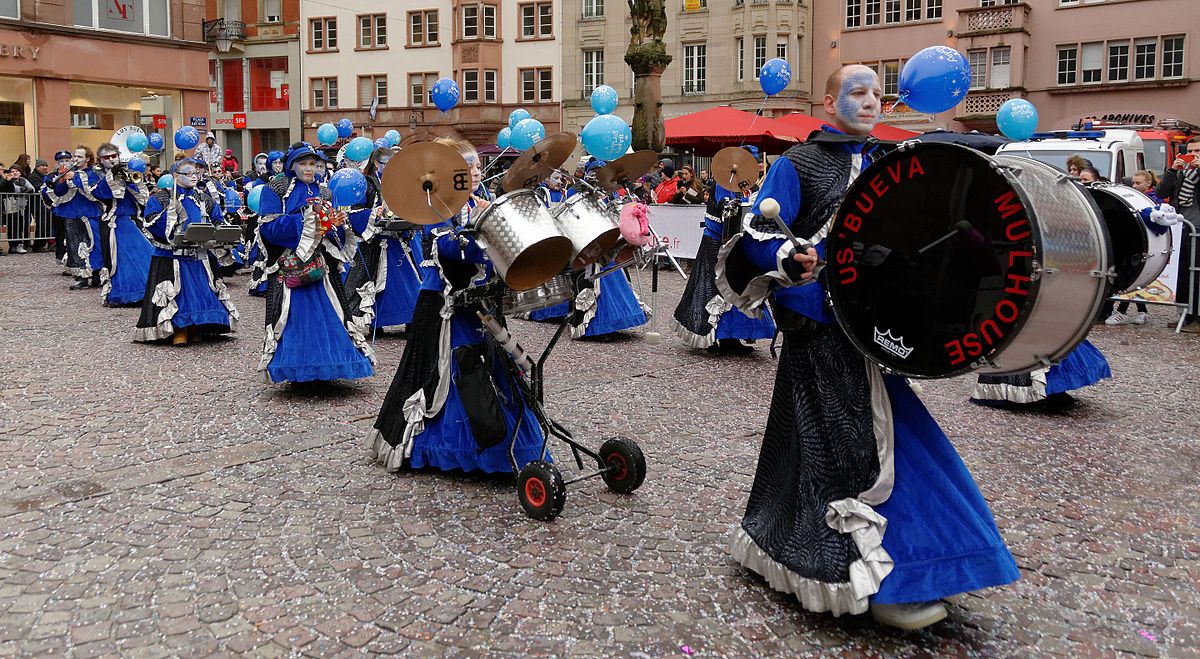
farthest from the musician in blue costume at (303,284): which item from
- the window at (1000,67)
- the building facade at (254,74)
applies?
the building facade at (254,74)

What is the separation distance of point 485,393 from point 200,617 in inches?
68.9

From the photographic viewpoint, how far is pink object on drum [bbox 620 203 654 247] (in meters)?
4.48

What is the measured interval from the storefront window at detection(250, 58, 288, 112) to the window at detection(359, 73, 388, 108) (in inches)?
162

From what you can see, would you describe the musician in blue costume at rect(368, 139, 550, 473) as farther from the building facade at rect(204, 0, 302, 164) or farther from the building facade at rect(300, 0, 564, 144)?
the building facade at rect(204, 0, 302, 164)

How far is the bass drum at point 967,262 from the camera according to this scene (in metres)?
3.04

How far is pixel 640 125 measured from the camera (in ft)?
51.0

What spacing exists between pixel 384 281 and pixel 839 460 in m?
7.90

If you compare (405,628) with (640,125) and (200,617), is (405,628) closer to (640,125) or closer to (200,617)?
(200,617)

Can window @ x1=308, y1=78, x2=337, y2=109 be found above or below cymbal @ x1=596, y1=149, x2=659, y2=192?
above

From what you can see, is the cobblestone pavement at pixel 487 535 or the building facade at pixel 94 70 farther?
the building facade at pixel 94 70

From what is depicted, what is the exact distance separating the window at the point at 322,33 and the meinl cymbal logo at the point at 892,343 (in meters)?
50.2

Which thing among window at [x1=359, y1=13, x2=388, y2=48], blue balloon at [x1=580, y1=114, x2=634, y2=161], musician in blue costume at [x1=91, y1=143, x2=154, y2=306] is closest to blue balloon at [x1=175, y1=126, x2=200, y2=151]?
musician in blue costume at [x1=91, y1=143, x2=154, y2=306]

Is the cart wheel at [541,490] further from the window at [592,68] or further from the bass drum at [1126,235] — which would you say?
the window at [592,68]

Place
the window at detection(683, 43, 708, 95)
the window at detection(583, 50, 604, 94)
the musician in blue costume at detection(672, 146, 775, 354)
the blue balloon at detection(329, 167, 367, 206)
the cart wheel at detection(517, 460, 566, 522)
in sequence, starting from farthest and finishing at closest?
the window at detection(583, 50, 604, 94) < the window at detection(683, 43, 708, 95) < the musician in blue costume at detection(672, 146, 775, 354) < the blue balloon at detection(329, 167, 367, 206) < the cart wheel at detection(517, 460, 566, 522)
